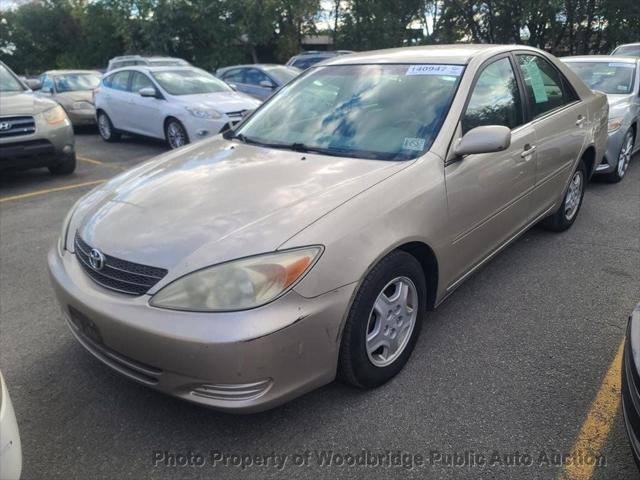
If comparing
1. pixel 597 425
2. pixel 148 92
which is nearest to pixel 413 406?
pixel 597 425

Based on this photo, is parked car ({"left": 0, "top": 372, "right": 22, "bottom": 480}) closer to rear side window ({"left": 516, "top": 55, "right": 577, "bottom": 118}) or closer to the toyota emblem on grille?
the toyota emblem on grille

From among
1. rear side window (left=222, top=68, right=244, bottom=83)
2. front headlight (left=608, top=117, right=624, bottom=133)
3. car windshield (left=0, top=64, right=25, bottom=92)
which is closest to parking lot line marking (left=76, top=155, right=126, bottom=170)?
car windshield (left=0, top=64, right=25, bottom=92)

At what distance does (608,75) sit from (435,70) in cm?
483

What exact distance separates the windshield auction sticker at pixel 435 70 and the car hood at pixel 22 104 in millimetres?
5420

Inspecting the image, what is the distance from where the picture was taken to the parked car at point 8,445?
160 cm

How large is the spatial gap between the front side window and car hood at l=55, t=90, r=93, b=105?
11.0m

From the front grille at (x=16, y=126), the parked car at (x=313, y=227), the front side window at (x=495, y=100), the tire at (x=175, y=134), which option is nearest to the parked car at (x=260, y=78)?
the tire at (x=175, y=134)

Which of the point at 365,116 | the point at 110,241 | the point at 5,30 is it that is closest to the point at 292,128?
the point at 365,116

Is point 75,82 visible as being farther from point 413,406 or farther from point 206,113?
point 413,406

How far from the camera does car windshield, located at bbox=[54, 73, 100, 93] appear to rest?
41.2ft

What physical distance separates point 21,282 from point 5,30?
144ft

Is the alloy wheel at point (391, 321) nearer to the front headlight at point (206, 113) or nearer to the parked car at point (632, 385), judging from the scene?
the parked car at point (632, 385)

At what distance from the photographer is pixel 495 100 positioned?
3.32 meters

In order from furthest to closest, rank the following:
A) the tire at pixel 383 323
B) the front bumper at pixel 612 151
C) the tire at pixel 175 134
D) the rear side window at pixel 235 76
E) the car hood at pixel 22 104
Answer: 1. the rear side window at pixel 235 76
2. the tire at pixel 175 134
3. the car hood at pixel 22 104
4. the front bumper at pixel 612 151
5. the tire at pixel 383 323
